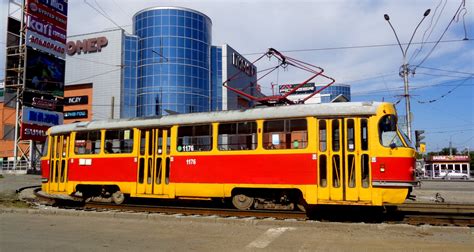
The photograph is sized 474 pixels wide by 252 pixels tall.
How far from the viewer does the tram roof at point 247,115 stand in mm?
10195

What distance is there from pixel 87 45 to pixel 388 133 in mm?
61795

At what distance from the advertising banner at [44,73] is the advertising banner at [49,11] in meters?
3.12

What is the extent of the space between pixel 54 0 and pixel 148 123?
31.6 meters

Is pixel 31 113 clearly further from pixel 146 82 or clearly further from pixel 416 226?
pixel 416 226

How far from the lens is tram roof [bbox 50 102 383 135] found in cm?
1020

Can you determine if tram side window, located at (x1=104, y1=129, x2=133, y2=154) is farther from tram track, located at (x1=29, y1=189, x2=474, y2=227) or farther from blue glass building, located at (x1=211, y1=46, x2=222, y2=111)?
blue glass building, located at (x1=211, y1=46, x2=222, y2=111)

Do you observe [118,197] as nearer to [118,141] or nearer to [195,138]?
[118,141]

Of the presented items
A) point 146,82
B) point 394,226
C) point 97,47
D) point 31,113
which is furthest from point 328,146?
point 97,47

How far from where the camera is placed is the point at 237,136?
11.3 metres

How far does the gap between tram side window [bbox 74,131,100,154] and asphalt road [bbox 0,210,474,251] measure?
3655mm

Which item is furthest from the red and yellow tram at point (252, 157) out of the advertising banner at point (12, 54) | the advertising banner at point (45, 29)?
the advertising banner at point (12, 54)

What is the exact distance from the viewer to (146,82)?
60.8 meters

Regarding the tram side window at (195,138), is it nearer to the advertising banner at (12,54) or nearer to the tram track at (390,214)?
the tram track at (390,214)

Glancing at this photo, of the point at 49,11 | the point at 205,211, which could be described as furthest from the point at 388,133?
the point at 49,11
